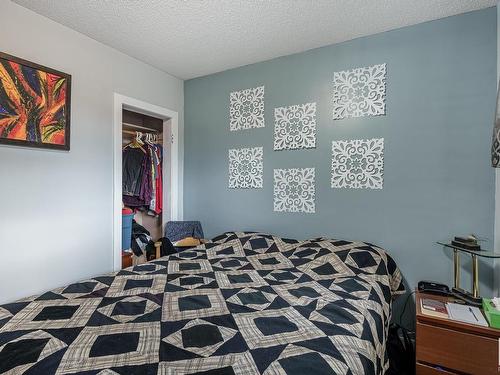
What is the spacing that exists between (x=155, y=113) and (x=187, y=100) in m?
0.49

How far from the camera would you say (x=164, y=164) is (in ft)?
10.1

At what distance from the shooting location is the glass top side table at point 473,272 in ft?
5.06

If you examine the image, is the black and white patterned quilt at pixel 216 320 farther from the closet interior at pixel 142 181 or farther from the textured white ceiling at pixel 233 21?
the textured white ceiling at pixel 233 21

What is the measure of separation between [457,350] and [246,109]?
2364 millimetres

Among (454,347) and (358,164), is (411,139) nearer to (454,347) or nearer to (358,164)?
(358,164)

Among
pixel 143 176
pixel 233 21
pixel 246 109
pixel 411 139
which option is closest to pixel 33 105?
pixel 143 176

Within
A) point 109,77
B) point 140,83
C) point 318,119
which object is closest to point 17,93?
point 109,77

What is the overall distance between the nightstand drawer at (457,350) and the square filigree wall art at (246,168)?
1.67 meters

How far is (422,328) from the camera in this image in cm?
142

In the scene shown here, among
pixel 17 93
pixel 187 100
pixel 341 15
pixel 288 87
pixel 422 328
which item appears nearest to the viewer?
pixel 422 328

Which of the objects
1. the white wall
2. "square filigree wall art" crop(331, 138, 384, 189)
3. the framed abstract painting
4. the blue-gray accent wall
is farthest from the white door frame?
"square filigree wall art" crop(331, 138, 384, 189)

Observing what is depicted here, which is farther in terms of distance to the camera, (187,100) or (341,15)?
(187,100)

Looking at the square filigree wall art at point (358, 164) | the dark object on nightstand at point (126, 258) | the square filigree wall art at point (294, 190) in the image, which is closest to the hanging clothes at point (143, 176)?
the dark object on nightstand at point (126, 258)

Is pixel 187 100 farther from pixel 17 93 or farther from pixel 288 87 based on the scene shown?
pixel 17 93
